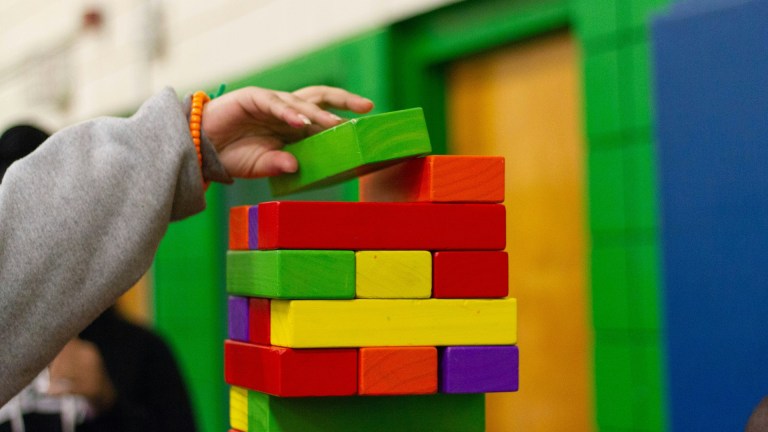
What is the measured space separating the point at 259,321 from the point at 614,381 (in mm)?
1336

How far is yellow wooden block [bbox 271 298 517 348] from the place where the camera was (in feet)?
3.64

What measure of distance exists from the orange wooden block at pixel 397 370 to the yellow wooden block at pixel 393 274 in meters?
0.06

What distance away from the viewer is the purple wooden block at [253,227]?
3.90 feet

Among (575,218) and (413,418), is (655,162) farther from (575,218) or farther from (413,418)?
(413,418)

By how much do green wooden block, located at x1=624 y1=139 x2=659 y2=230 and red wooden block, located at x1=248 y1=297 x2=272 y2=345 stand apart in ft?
3.91

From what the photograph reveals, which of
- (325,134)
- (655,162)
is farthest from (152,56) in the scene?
(325,134)

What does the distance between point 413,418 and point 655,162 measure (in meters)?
1.19

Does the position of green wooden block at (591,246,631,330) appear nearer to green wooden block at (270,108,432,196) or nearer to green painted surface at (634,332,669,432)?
green painted surface at (634,332,669,432)

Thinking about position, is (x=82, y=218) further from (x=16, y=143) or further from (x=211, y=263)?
(x=211, y=263)

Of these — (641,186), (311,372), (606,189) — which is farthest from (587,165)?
(311,372)

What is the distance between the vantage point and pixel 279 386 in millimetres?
1104

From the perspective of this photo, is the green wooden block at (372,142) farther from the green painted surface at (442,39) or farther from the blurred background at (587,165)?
the green painted surface at (442,39)

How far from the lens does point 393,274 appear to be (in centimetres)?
114

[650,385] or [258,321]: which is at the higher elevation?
[258,321]
